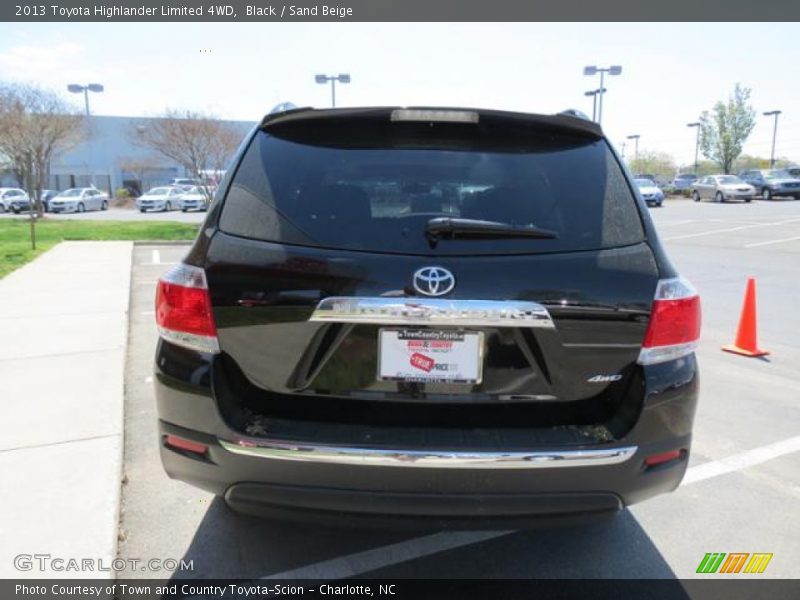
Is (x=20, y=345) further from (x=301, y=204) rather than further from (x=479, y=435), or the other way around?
(x=479, y=435)

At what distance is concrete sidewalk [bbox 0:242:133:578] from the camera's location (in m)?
2.75

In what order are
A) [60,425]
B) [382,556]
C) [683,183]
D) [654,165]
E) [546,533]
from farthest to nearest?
1. [654,165]
2. [683,183]
3. [60,425]
4. [546,533]
5. [382,556]

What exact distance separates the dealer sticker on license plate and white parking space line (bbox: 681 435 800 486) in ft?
6.85

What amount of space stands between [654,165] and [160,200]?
196 feet

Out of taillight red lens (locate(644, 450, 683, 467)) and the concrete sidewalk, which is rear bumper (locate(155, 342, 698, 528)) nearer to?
taillight red lens (locate(644, 450, 683, 467))

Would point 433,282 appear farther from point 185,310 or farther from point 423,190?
point 185,310

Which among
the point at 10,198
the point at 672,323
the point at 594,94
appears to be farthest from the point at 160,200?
the point at 672,323

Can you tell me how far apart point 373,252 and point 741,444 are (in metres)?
3.15

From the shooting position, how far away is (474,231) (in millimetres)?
2131

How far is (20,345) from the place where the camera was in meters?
5.77

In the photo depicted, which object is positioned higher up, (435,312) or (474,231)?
(474,231)

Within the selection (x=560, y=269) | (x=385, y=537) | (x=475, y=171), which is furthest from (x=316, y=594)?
(x=475, y=171)

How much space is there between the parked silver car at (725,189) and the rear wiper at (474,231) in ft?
121

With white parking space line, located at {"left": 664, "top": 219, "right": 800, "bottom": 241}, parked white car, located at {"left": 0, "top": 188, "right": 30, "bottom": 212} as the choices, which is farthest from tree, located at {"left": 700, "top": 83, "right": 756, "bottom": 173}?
parked white car, located at {"left": 0, "top": 188, "right": 30, "bottom": 212}
